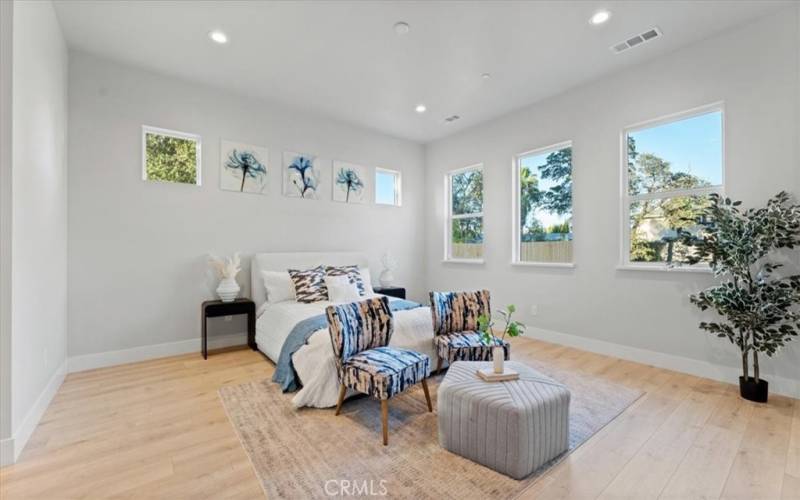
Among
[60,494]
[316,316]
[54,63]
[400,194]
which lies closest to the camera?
[60,494]

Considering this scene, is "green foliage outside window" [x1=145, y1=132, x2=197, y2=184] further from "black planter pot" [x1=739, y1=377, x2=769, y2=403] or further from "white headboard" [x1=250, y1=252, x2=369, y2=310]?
"black planter pot" [x1=739, y1=377, x2=769, y2=403]

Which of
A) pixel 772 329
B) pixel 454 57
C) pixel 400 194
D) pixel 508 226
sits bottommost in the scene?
pixel 772 329

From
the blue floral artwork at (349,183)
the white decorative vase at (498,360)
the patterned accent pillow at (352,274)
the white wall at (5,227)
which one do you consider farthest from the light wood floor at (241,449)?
the blue floral artwork at (349,183)

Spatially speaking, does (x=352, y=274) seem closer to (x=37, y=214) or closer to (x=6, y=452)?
(x=37, y=214)

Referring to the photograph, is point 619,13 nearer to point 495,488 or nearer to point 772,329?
point 772,329

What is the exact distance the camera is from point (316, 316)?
3180mm

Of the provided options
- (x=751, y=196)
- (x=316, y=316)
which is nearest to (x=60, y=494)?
(x=316, y=316)

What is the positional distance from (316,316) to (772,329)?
12.3ft

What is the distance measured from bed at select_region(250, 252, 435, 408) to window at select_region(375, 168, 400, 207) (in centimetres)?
145

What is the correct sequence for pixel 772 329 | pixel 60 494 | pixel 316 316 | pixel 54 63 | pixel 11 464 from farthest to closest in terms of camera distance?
pixel 316 316
pixel 54 63
pixel 772 329
pixel 11 464
pixel 60 494

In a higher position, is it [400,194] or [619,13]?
[619,13]

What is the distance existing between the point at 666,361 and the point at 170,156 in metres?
5.80

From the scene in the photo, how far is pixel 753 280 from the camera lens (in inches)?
113

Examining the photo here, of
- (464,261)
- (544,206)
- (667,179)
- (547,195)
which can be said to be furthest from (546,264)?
(667,179)
